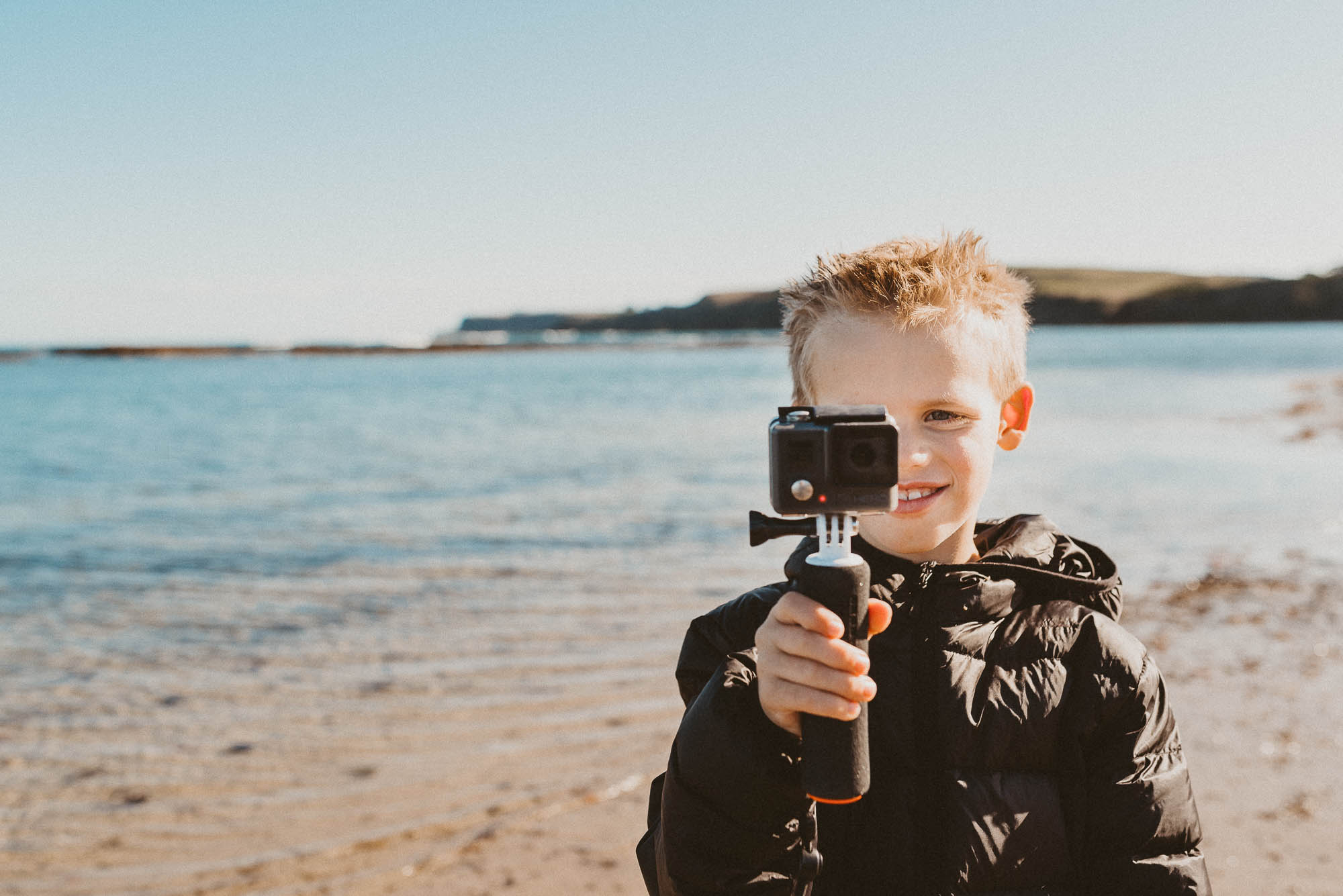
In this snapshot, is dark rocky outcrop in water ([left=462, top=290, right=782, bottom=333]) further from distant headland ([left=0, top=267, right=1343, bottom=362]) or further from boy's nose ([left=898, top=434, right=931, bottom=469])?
boy's nose ([left=898, top=434, right=931, bottom=469])

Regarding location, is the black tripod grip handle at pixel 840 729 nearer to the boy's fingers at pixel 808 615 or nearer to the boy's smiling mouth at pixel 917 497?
the boy's fingers at pixel 808 615

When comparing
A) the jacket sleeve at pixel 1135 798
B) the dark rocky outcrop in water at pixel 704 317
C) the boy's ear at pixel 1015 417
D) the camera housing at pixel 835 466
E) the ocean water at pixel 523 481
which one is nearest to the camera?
the camera housing at pixel 835 466

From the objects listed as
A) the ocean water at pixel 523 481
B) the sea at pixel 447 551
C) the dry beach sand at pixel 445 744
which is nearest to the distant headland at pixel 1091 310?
the ocean water at pixel 523 481

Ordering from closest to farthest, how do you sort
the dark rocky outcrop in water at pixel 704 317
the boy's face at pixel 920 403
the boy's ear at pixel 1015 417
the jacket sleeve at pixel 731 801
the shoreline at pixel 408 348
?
the jacket sleeve at pixel 731 801, the boy's face at pixel 920 403, the boy's ear at pixel 1015 417, the shoreline at pixel 408 348, the dark rocky outcrop in water at pixel 704 317

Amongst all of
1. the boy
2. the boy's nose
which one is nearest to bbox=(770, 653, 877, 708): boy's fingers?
the boy

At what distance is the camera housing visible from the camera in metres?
1.41

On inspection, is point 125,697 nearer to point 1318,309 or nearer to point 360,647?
point 360,647

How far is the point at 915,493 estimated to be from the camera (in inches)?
79.2

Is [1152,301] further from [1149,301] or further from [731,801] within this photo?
[731,801]

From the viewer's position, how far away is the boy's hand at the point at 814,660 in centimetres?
145

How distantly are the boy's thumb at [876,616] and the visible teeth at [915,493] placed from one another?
55cm

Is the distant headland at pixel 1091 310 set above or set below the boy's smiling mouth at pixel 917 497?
above

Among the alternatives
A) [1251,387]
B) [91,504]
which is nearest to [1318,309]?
[1251,387]

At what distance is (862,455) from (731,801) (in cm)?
74
